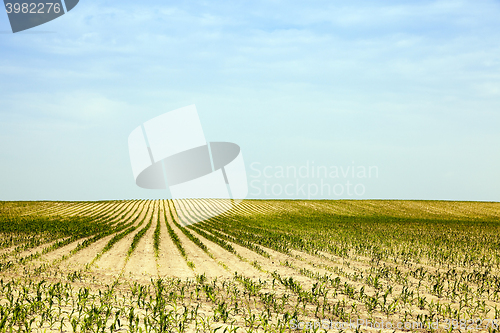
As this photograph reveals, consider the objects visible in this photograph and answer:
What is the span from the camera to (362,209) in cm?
5928

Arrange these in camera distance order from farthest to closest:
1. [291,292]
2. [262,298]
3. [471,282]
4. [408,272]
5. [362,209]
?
[362,209] < [408,272] < [471,282] < [291,292] < [262,298]

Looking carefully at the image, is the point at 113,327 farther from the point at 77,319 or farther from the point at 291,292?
the point at 291,292

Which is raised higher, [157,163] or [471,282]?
[157,163]

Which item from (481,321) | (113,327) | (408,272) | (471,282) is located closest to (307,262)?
(408,272)

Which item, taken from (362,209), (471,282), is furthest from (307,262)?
(362,209)

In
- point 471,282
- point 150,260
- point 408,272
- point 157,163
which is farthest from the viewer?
point 157,163

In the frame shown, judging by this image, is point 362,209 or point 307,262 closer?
point 307,262

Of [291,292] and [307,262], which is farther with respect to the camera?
[307,262]

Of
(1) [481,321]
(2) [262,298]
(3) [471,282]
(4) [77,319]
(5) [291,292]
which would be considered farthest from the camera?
(3) [471,282]

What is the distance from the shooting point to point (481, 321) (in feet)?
27.3

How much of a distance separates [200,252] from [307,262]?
5461 millimetres

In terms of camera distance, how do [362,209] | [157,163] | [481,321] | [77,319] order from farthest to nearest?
[362,209] < [157,163] < [481,321] < [77,319]

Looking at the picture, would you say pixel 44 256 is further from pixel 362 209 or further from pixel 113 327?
pixel 362 209

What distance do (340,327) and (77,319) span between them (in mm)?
5727
